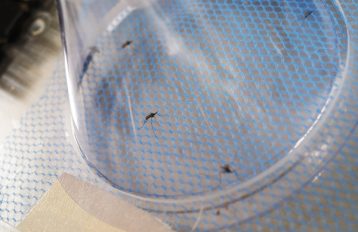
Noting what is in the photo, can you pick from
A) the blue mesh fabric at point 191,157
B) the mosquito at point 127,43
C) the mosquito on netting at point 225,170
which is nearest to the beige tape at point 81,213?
the blue mesh fabric at point 191,157

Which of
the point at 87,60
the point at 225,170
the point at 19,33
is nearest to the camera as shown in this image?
the point at 225,170

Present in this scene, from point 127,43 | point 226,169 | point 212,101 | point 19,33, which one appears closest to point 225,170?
point 226,169

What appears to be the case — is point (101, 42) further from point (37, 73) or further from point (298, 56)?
point (298, 56)

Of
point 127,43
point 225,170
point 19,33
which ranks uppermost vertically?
point 19,33

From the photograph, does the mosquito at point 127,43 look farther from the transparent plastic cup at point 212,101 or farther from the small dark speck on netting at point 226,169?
the small dark speck on netting at point 226,169

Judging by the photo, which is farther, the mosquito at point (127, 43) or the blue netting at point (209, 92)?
the mosquito at point (127, 43)

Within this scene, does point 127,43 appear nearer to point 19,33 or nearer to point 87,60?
point 87,60
